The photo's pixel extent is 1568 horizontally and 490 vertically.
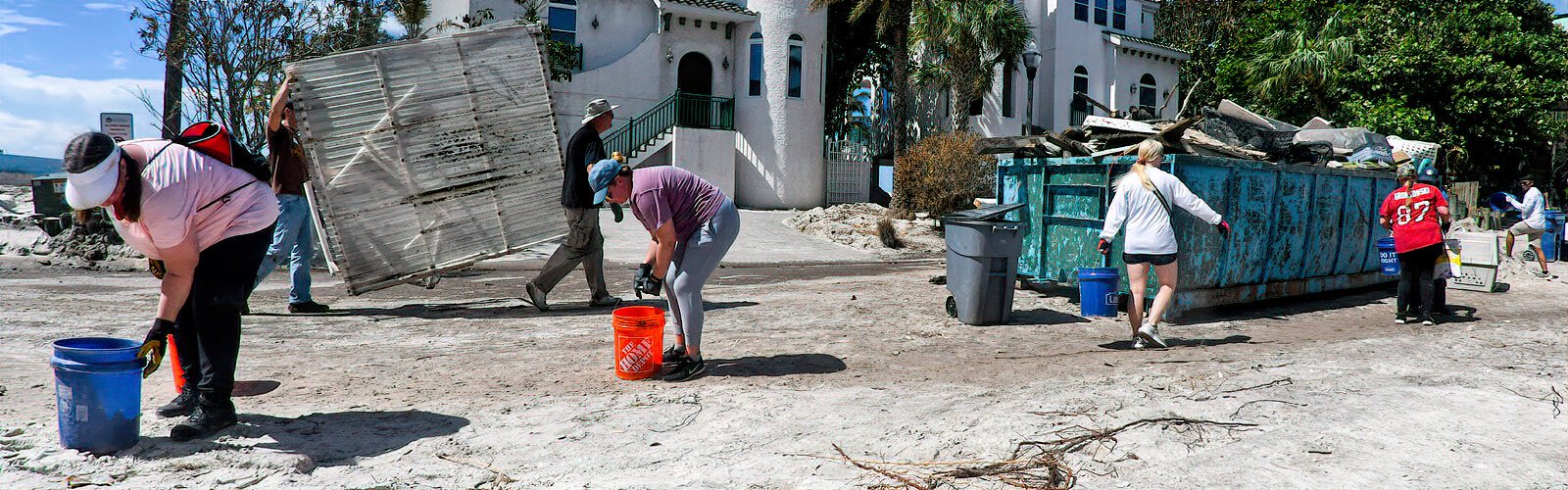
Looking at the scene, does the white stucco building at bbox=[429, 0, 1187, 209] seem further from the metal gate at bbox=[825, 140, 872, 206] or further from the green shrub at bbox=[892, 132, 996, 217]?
the green shrub at bbox=[892, 132, 996, 217]

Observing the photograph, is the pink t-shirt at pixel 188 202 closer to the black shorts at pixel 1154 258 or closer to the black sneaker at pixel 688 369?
the black sneaker at pixel 688 369

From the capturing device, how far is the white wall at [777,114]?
2273 centimetres

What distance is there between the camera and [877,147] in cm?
2706

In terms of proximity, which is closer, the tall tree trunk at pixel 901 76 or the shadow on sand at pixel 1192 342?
the shadow on sand at pixel 1192 342

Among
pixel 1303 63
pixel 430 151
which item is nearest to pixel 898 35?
pixel 1303 63

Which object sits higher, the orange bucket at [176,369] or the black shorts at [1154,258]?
the black shorts at [1154,258]

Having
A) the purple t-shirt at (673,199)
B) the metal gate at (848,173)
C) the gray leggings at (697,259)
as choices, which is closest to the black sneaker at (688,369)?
the gray leggings at (697,259)

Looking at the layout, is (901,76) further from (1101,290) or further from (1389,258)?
(1101,290)

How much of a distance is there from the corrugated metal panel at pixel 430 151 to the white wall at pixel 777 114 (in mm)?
14510

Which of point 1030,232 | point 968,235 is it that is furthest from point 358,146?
point 1030,232

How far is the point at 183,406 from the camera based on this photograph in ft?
13.1

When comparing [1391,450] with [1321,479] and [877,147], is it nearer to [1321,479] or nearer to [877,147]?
[1321,479]

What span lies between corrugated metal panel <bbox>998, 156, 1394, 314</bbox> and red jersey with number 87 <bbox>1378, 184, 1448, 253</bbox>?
95cm

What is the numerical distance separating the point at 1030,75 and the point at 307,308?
2498 cm
